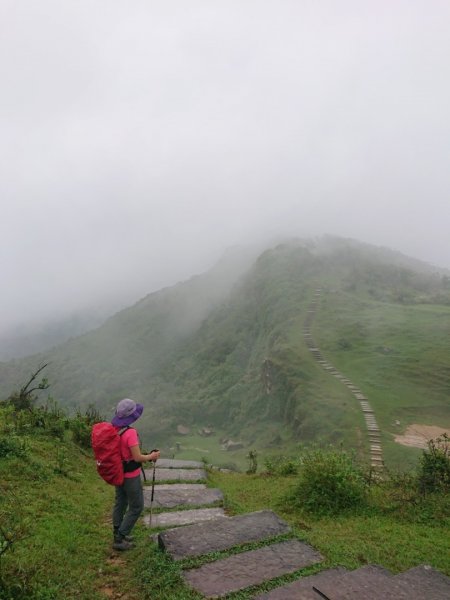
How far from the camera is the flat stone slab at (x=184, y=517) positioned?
28.0 feet

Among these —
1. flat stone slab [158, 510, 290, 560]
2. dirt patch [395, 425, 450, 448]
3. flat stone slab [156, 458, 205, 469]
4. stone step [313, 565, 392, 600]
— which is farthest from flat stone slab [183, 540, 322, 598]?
dirt patch [395, 425, 450, 448]

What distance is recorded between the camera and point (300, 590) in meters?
5.27

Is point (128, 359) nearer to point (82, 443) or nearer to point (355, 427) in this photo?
point (355, 427)

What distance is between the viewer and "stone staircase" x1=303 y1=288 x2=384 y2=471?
23.6 meters

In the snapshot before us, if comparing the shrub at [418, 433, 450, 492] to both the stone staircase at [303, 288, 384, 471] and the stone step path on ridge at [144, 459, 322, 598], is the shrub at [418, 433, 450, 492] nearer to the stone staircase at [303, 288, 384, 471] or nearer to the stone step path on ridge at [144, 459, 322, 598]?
the stone staircase at [303, 288, 384, 471]

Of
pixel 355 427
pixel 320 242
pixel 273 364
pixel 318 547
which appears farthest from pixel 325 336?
pixel 320 242

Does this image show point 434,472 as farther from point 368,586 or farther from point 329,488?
point 368,586

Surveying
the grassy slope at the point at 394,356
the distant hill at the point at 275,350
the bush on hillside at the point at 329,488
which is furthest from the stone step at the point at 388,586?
the distant hill at the point at 275,350

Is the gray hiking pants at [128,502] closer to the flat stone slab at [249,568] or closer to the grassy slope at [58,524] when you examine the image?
the grassy slope at [58,524]

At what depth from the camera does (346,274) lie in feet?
255

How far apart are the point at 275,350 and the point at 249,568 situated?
4260cm

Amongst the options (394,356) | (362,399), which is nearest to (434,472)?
(362,399)

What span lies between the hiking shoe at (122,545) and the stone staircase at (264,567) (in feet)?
1.43

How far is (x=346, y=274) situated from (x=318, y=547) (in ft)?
243
